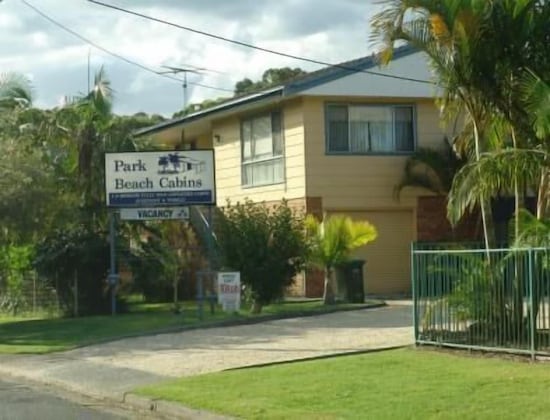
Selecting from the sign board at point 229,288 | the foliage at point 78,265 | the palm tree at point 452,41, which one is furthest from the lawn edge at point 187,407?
the foliage at point 78,265

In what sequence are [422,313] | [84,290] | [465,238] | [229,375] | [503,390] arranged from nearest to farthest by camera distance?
[503,390], [229,375], [422,313], [84,290], [465,238]

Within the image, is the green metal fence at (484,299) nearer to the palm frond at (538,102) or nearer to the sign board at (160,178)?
the palm frond at (538,102)

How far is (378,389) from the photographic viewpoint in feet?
46.5

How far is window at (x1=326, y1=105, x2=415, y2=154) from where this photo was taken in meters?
33.5

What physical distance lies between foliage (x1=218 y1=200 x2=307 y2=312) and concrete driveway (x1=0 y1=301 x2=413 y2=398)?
184cm

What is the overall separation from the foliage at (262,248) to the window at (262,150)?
266 inches

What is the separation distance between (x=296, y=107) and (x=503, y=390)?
816 inches

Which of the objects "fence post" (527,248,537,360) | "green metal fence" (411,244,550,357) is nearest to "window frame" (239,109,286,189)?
"green metal fence" (411,244,550,357)

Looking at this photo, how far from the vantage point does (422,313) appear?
18578 millimetres

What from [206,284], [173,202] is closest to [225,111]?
[206,284]

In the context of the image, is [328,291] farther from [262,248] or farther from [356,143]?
[356,143]

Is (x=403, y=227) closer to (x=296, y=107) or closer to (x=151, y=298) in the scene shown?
(x=296, y=107)

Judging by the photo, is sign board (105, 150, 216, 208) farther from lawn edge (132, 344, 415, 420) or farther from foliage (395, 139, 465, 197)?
lawn edge (132, 344, 415, 420)

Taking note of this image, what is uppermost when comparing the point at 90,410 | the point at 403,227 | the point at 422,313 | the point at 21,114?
the point at 21,114
